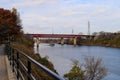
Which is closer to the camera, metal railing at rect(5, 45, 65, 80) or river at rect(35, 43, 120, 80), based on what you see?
metal railing at rect(5, 45, 65, 80)

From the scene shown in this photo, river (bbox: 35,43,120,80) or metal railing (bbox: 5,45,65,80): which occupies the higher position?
metal railing (bbox: 5,45,65,80)

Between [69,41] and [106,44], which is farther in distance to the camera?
[69,41]

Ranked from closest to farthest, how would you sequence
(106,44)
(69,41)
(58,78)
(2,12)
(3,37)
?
(58,78) < (3,37) < (2,12) < (106,44) < (69,41)

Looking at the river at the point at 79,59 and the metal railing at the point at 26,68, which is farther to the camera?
the river at the point at 79,59

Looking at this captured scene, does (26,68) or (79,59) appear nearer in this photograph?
(26,68)

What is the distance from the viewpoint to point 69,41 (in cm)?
19000

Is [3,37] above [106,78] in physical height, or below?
above

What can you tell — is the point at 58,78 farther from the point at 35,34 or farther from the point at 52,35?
the point at 52,35

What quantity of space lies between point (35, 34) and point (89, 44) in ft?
186

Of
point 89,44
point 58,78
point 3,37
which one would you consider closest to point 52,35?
point 89,44

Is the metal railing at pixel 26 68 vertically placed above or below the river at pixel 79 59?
above

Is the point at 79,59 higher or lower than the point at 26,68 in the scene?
lower

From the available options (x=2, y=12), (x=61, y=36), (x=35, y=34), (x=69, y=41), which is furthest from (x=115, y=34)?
(x=2, y=12)

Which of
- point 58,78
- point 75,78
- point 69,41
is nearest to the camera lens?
point 58,78
